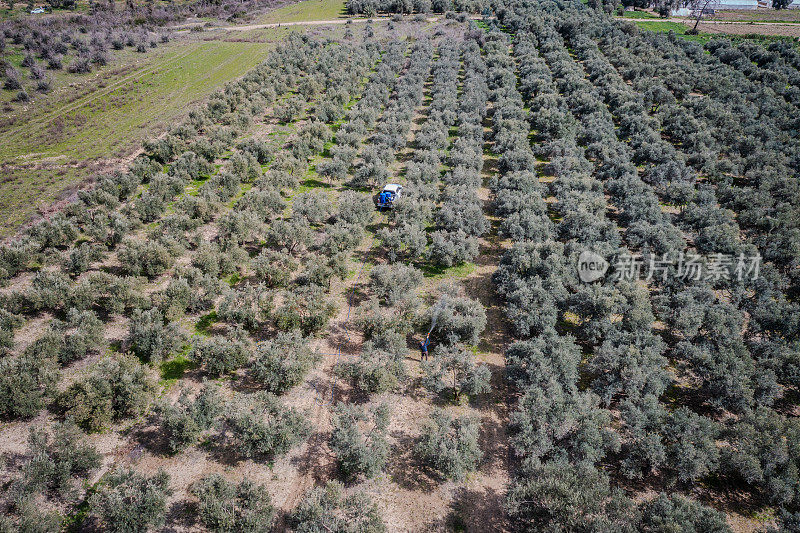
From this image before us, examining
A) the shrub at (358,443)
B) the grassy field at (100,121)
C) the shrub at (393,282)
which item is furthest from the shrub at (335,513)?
the grassy field at (100,121)

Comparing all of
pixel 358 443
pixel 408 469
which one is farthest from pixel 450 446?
pixel 358 443

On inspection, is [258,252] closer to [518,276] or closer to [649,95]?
[518,276]

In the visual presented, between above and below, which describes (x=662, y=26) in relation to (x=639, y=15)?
below

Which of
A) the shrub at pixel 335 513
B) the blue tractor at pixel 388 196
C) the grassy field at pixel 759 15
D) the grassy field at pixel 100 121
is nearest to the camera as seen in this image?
the shrub at pixel 335 513

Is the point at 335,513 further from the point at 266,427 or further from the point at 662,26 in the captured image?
the point at 662,26

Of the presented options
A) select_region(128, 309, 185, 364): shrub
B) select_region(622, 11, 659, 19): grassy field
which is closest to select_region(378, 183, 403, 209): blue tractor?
select_region(128, 309, 185, 364): shrub

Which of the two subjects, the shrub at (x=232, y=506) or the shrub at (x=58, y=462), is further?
the shrub at (x=58, y=462)

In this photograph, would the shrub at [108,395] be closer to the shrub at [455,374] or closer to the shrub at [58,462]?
the shrub at [58,462]
